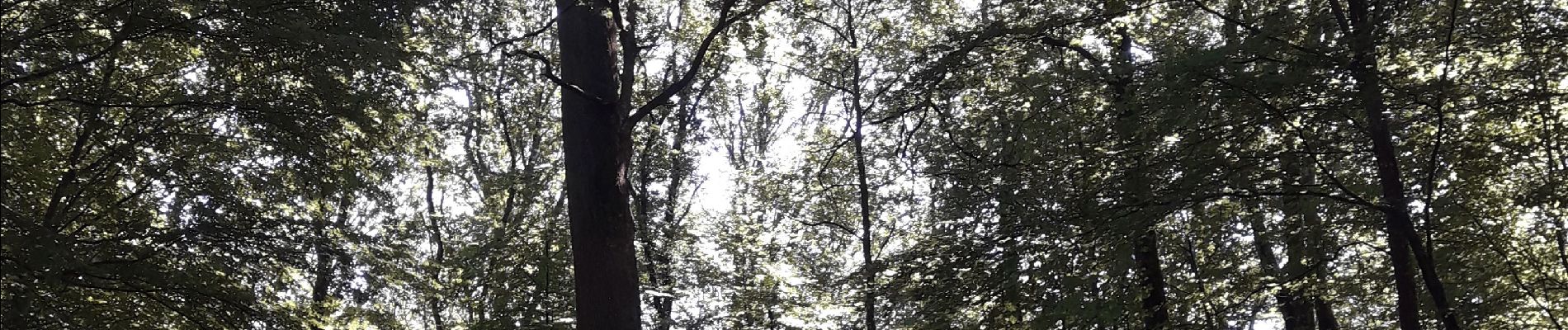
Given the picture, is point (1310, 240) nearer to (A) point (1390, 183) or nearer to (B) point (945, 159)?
(A) point (1390, 183)

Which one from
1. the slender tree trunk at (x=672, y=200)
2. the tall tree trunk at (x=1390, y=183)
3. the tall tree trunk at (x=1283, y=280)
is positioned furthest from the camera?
the slender tree trunk at (x=672, y=200)

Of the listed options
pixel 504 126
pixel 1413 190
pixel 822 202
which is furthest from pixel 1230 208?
pixel 504 126

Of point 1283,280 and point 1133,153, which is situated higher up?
point 1133,153

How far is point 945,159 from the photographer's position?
1147 cm

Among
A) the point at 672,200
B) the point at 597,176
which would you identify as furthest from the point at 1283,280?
the point at 672,200

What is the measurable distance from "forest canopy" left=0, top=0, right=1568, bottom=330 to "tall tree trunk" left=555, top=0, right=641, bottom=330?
2 cm

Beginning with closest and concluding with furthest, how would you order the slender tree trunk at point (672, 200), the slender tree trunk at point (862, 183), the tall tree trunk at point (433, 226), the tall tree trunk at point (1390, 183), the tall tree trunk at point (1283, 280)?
the tall tree trunk at point (1390, 183)
the tall tree trunk at point (1283, 280)
the slender tree trunk at point (672, 200)
the slender tree trunk at point (862, 183)
the tall tree trunk at point (433, 226)

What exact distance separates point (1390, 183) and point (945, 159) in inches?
189

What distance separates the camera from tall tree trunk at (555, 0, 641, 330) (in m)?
6.26

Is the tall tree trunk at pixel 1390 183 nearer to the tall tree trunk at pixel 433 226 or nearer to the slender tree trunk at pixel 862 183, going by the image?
the slender tree trunk at pixel 862 183

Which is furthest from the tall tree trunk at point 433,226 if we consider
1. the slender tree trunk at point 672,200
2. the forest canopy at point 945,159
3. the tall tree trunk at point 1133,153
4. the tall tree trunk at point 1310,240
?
the tall tree trunk at point 1310,240

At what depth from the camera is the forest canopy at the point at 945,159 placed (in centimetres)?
649

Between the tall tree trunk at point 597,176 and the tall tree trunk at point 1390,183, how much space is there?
444cm

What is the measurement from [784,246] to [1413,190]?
7.72 meters
